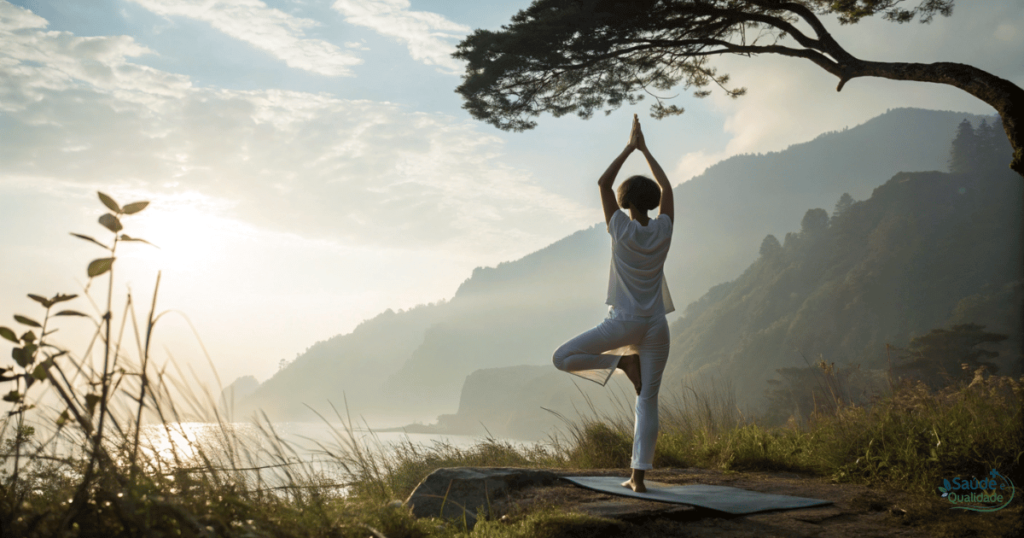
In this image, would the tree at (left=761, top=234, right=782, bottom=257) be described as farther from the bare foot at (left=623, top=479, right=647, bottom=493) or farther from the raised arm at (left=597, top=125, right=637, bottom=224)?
the bare foot at (left=623, top=479, right=647, bottom=493)

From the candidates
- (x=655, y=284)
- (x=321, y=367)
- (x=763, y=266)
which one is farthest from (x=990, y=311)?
(x=321, y=367)

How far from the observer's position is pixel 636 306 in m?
3.61

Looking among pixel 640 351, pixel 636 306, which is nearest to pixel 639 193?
pixel 636 306

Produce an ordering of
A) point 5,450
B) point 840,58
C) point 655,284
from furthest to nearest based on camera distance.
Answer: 1. point 840,58
2. point 655,284
3. point 5,450

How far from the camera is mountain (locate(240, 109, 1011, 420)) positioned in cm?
14512

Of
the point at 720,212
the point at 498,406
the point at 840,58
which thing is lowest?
the point at 498,406

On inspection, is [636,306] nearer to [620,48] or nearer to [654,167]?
[654,167]

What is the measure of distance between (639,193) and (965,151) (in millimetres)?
97171

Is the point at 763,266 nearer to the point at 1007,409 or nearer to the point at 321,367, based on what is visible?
the point at 1007,409

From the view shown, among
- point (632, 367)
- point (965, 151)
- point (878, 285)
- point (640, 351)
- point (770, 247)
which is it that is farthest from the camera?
point (770, 247)

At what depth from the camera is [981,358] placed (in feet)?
124

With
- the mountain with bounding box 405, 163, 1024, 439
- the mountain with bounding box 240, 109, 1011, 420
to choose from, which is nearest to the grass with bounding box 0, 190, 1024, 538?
the mountain with bounding box 405, 163, 1024, 439

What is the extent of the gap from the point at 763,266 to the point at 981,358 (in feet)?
160

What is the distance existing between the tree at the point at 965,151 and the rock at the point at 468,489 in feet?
318
